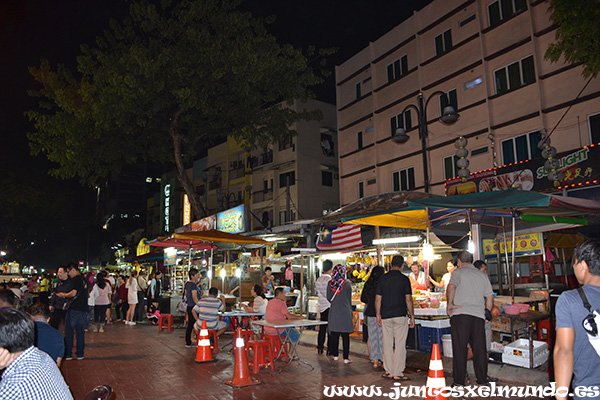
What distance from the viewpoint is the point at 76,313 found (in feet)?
32.2

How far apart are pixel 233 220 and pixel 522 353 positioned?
56.1 ft

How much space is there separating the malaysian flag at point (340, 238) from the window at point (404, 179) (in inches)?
436

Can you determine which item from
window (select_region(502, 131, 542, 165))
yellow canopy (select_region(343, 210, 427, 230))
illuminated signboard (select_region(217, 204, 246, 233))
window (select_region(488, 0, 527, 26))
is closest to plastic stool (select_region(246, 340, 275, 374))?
yellow canopy (select_region(343, 210, 427, 230))

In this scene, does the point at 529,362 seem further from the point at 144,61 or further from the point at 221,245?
the point at 144,61

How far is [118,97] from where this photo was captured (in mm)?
19219

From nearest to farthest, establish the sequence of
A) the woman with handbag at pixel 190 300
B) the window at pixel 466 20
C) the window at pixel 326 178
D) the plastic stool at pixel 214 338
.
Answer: the plastic stool at pixel 214 338
the woman with handbag at pixel 190 300
the window at pixel 466 20
the window at pixel 326 178

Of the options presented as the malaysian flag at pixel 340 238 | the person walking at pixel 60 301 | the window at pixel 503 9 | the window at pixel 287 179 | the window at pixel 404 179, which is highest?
the window at pixel 503 9

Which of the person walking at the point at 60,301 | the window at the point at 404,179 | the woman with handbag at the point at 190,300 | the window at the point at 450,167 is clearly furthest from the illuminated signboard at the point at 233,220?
the person walking at the point at 60,301

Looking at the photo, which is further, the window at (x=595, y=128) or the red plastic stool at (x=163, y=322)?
the window at (x=595, y=128)

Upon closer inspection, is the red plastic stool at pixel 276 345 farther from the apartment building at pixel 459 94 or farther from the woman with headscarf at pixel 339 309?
the apartment building at pixel 459 94

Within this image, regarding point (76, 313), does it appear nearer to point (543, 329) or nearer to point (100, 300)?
point (100, 300)

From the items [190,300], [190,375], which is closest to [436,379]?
[190,375]

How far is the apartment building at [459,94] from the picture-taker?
57.7 ft

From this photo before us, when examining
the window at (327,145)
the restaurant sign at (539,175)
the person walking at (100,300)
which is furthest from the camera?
the window at (327,145)
